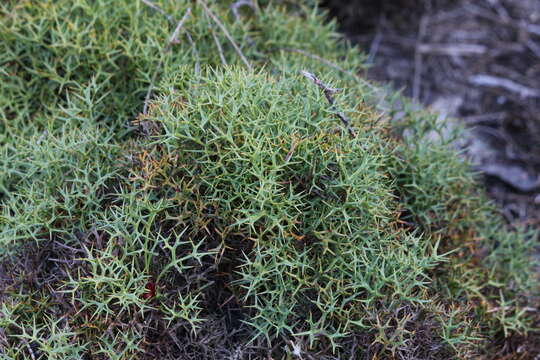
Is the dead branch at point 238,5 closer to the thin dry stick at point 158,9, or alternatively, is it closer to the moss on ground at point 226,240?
the thin dry stick at point 158,9

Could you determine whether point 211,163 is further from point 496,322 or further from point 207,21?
point 496,322

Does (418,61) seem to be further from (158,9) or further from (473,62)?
(158,9)

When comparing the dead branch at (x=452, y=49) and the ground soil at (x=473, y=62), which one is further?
the dead branch at (x=452, y=49)

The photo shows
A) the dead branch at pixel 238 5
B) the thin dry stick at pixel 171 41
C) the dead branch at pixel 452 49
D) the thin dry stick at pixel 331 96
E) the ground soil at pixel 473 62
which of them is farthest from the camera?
the dead branch at pixel 452 49

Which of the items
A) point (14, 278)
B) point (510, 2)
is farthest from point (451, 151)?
point (510, 2)

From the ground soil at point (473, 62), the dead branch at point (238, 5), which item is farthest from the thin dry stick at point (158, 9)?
the ground soil at point (473, 62)

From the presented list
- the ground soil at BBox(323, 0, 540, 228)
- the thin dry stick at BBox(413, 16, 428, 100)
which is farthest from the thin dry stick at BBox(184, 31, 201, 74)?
the thin dry stick at BBox(413, 16, 428, 100)

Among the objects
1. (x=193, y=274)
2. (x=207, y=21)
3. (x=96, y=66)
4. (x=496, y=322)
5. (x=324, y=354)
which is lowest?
(x=496, y=322)

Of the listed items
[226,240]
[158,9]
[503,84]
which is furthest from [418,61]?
[226,240]
